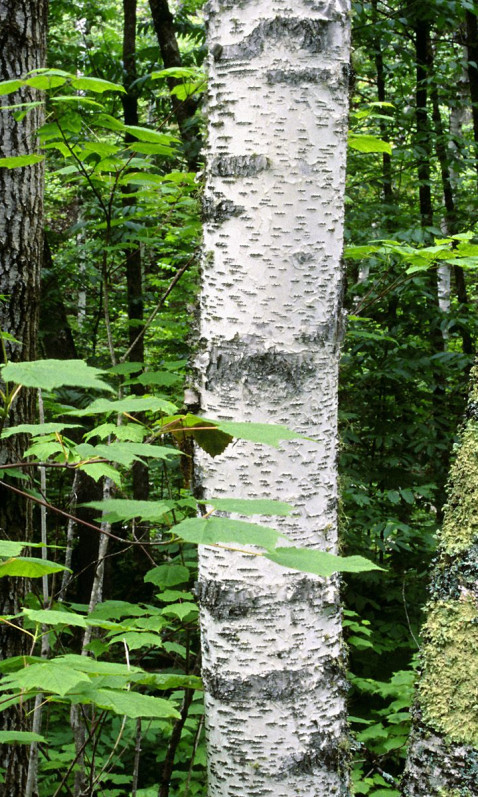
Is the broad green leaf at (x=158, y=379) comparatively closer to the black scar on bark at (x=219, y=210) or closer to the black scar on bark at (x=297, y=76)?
the black scar on bark at (x=219, y=210)

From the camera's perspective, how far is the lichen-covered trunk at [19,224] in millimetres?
2436

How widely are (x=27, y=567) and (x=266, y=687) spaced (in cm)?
63

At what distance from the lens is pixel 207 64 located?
4.77ft

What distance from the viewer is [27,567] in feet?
3.25

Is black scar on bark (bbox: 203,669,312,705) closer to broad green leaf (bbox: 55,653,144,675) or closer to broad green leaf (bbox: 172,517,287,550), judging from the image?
broad green leaf (bbox: 55,653,144,675)

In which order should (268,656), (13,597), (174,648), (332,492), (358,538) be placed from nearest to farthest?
(268,656), (332,492), (174,648), (13,597), (358,538)

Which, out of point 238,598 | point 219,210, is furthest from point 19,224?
point 238,598

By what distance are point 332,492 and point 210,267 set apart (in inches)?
22.1

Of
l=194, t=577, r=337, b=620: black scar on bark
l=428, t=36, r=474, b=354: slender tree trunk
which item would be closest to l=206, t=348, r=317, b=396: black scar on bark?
l=194, t=577, r=337, b=620: black scar on bark

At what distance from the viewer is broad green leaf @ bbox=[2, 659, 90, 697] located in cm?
86

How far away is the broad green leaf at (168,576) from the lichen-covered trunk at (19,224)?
0.53 metres

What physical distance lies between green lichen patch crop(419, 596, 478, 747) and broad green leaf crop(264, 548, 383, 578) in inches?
36.5

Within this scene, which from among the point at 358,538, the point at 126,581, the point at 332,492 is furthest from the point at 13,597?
the point at 126,581

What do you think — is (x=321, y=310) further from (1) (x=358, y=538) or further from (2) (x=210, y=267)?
(1) (x=358, y=538)
